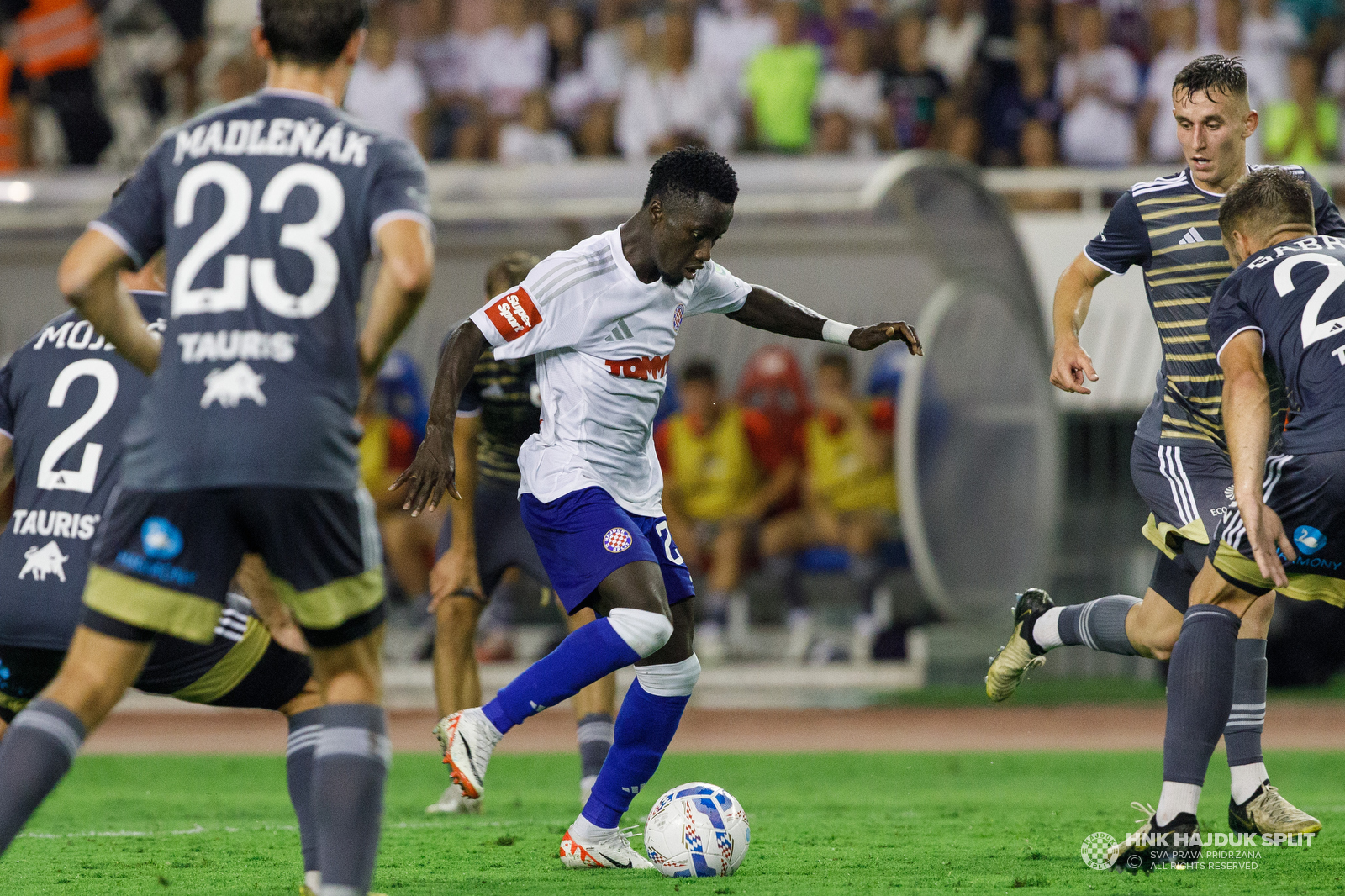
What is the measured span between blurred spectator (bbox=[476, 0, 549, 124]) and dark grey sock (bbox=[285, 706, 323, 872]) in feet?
37.6

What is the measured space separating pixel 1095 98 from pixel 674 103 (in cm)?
367

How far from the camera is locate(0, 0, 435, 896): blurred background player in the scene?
11.6 ft

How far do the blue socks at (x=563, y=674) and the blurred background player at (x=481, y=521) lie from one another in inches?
72.0

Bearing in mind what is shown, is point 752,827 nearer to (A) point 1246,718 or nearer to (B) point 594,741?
(B) point 594,741

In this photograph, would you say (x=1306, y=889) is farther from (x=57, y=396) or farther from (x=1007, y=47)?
(x=1007, y=47)

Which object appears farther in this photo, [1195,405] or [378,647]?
[1195,405]

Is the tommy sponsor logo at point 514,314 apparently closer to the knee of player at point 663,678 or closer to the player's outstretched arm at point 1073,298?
the knee of player at point 663,678

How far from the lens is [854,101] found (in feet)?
47.0

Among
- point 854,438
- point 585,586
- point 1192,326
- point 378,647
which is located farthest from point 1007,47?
point 378,647

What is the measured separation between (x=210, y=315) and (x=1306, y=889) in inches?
129

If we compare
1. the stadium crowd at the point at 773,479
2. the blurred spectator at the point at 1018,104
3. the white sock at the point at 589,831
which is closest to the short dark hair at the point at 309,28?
the white sock at the point at 589,831

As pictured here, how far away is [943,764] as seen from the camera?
9219 mm

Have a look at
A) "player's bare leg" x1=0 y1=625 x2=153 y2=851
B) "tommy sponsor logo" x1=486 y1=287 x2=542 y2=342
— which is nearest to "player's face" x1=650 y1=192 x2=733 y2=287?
"tommy sponsor logo" x1=486 y1=287 x2=542 y2=342

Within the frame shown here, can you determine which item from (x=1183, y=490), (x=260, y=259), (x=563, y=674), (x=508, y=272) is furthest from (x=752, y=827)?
(x=260, y=259)
